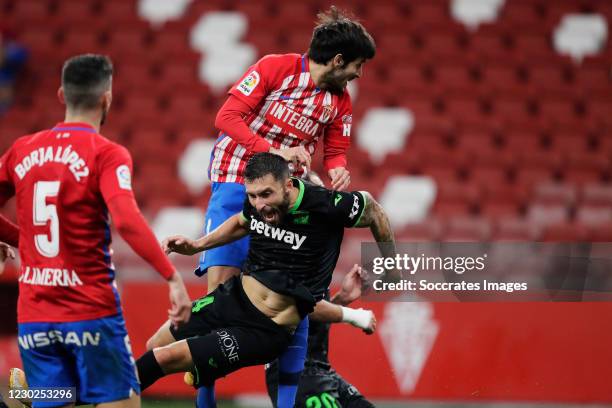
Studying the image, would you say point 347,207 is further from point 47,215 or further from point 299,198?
point 47,215

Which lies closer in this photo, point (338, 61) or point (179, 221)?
point (338, 61)

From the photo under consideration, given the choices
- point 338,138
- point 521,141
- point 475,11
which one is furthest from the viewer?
point 475,11

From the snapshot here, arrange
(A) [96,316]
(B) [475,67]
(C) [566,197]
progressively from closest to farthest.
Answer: (A) [96,316]
(C) [566,197]
(B) [475,67]

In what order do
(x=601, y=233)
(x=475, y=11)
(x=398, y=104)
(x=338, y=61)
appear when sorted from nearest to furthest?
(x=338, y=61) → (x=601, y=233) → (x=398, y=104) → (x=475, y=11)

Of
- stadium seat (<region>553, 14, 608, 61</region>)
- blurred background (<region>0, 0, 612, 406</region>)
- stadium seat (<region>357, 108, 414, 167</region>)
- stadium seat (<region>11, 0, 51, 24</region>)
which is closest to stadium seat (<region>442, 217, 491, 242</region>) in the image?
blurred background (<region>0, 0, 612, 406</region>)

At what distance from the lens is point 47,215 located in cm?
340

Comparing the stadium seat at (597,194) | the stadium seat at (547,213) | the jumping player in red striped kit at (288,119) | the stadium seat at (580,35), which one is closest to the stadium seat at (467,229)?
the stadium seat at (547,213)

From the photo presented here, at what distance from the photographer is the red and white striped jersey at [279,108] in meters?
4.78

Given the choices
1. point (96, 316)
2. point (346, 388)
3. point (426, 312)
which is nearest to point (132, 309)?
point (426, 312)

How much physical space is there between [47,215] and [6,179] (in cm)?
28

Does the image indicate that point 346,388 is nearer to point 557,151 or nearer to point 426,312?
point 426,312

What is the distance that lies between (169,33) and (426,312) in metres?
5.79

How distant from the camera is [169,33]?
36.0 ft

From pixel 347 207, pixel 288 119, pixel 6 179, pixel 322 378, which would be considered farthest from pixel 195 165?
pixel 6 179
